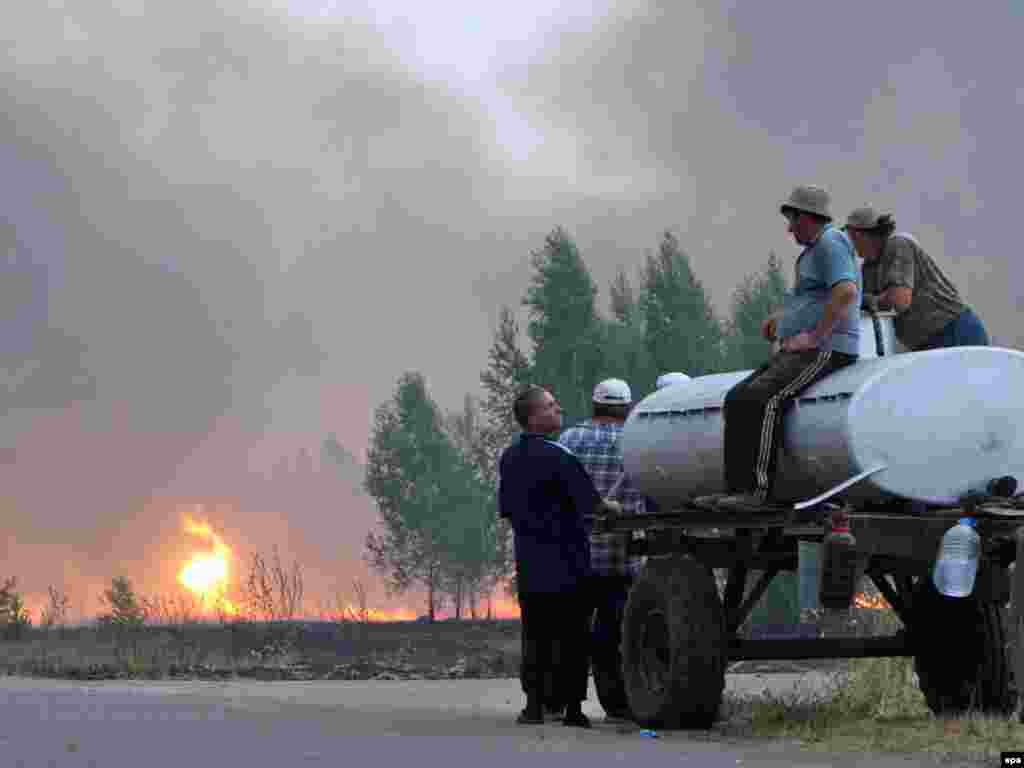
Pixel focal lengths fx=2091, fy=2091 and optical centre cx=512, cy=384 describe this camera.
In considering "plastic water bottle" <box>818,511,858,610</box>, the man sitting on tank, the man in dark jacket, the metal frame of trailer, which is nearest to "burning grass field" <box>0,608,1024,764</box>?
the metal frame of trailer

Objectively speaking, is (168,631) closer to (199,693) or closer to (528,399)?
(199,693)

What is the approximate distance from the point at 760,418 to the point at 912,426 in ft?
2.81

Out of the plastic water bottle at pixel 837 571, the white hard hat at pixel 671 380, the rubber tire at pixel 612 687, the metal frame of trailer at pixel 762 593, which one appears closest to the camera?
the plastic water bottle at pixel 837 571

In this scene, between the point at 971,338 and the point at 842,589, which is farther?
the point at 971,338

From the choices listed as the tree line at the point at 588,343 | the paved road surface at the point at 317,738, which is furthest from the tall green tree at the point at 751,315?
the paved road surface at the point at 317,738

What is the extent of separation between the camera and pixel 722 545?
11930 millimetres

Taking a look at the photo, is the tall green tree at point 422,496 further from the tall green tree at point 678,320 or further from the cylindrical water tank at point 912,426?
the cylindrical water tank at point 912,426

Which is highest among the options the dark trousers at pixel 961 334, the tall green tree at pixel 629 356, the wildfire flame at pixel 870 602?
the tall green tree at pixel 629 356

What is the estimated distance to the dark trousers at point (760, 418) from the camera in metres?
11.1

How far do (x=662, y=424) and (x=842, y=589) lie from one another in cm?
252

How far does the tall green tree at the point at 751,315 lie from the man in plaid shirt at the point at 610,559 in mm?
43003

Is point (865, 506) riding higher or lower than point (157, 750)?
higher

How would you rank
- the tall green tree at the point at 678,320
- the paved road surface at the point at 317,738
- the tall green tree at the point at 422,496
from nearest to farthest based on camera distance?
the paved road surface at the point at 317,738
the tall green tree at the point at 678,320
the tall green tree at the point at 422,496

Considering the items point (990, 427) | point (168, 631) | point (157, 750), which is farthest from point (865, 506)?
point (168, 631)
